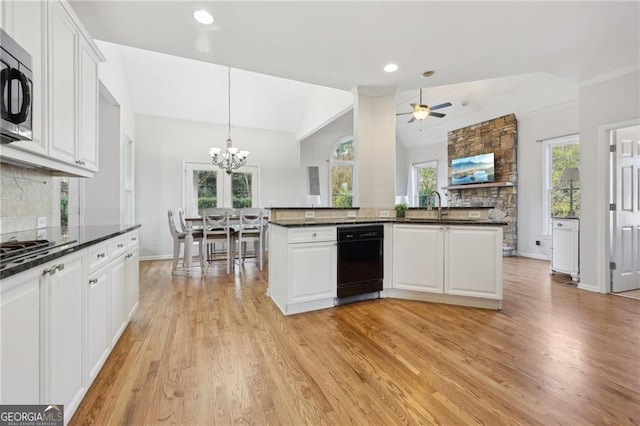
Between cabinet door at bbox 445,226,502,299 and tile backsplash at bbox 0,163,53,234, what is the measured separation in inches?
143

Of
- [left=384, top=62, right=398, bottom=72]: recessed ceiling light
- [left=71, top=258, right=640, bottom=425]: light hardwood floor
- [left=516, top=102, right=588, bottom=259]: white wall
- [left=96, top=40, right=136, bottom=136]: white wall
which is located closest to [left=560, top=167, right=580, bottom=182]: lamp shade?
[left=516, top=102, right=588, bottom=259]: white wall

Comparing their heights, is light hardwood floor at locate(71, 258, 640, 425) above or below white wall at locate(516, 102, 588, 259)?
below

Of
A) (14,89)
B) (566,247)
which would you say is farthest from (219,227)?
(566,247)

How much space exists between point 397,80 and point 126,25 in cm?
290

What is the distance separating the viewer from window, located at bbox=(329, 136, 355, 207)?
8211mm

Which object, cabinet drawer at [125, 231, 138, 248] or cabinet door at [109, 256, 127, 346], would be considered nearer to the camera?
cabinet door at [109, 256, 127, 346]

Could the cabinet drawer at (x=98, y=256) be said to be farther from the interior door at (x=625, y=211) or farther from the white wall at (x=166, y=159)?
the interior door at (x=625, y=211)

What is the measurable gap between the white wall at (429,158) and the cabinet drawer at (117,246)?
7.36m

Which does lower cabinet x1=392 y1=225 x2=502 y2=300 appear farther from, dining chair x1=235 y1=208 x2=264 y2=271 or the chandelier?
the chandelier

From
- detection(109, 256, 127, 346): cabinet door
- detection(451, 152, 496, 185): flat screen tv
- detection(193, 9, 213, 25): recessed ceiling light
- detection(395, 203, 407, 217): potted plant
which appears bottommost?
detection(109, 256, 127, 346): cabinet door

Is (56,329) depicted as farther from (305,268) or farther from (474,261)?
(474,261)

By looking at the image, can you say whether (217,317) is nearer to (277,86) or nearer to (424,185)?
(277,86)

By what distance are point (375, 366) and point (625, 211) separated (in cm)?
399

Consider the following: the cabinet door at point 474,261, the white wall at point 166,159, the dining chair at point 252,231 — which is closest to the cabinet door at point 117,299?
the dining chair at point 252,231
